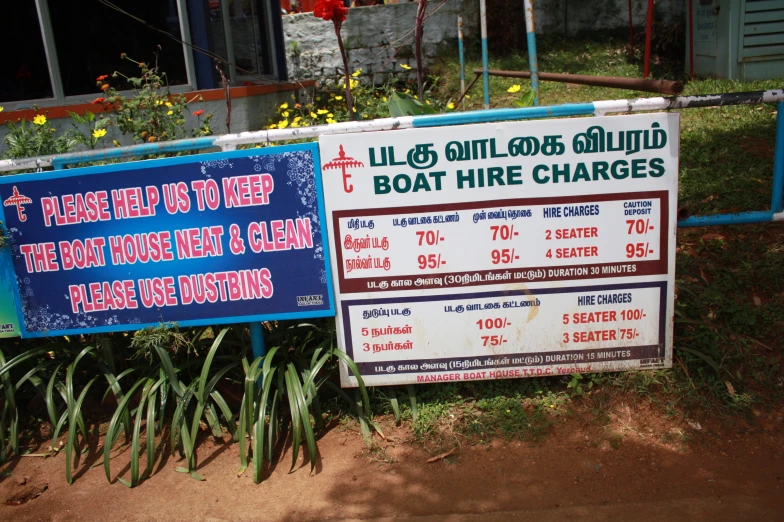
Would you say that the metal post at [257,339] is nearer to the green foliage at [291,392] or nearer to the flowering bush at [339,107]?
the green foliage at [291,392]

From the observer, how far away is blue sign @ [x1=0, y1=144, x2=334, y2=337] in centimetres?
312

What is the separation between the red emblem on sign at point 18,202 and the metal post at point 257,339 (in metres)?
1.25

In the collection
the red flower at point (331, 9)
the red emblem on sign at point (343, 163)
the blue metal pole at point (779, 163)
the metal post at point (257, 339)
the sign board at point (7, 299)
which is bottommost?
the metal post at point (257, 339)

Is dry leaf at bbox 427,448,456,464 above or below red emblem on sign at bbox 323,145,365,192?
below

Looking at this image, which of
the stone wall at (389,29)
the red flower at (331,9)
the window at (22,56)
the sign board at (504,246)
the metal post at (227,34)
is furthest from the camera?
the stone wall at (389,29)

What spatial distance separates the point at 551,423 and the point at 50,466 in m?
2.59

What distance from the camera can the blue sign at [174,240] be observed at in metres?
3.12

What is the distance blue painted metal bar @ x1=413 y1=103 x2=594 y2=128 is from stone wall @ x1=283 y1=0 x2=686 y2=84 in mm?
6964

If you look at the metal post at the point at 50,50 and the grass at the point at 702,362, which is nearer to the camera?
the grass at the point at 702,362

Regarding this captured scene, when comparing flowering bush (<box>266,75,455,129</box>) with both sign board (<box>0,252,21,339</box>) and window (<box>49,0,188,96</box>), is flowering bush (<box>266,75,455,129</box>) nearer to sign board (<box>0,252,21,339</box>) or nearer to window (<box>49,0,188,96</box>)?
window (<box>49,0,188,96</box>)

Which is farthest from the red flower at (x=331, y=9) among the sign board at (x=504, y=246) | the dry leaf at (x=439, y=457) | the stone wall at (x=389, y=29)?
the stone wall at (x=389, y=29)

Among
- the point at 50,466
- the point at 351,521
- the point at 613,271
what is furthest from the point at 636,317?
the point at 50,466

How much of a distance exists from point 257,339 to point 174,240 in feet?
2.14

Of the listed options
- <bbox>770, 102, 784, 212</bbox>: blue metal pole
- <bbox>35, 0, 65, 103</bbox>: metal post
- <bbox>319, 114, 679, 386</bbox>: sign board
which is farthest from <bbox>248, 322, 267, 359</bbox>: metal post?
<bbox>35, 0, 65, 103</bbox>: metal post
